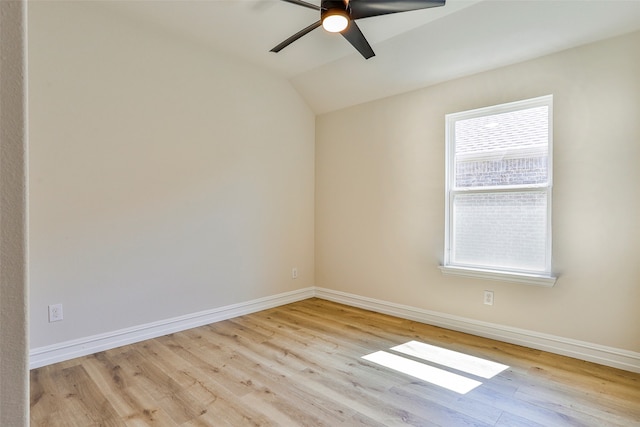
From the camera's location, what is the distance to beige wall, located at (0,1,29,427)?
0.51 m

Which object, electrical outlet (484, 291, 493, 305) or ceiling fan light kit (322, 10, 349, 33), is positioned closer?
ceiling fan light kit (322, 10, 349, 33)

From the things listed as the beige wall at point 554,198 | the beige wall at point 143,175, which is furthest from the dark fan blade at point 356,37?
the beige wall at point 143,175

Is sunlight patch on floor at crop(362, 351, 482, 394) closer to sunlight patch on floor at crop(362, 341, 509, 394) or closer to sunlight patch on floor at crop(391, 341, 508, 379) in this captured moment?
sunlight patch on floor at crop(362, 341, 509, 394)

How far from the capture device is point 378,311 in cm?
374

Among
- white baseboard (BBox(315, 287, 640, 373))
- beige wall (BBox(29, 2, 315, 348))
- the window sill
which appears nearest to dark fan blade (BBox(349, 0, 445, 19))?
beige wall (BBox(29, 2, 315, 348))

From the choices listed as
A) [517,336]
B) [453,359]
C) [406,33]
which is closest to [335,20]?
[406,33]

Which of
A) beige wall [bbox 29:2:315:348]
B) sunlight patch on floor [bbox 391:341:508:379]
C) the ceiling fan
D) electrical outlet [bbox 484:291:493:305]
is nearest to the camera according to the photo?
the ceiling fan

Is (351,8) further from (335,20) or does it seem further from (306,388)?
(306,388)

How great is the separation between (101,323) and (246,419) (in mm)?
1645

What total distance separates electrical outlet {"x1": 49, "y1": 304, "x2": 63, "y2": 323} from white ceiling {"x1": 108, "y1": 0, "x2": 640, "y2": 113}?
2.36m

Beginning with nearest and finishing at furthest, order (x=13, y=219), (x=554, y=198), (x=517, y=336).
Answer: (x=13, y=219), (x=554, y=198), (x=517, y=336)

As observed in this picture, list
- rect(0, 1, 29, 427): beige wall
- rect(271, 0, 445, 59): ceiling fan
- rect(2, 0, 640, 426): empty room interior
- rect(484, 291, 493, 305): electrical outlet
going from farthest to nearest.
Result: rect(484, 291, 493, 305): electrical outlet, rect(2, 0, 640, 426): empty room interior, rect(271, 0, 445, 59): ceiling fan, rect(0, 1, 29, 427): beige wall

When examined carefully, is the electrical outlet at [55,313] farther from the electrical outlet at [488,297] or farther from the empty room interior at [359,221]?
the electrical outlet at [488,297]

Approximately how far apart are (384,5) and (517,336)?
276 centimetres
